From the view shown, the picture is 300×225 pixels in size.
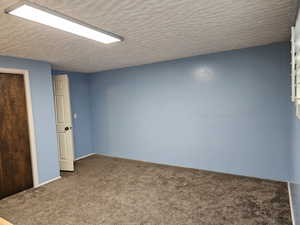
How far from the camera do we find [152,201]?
2.82 metres

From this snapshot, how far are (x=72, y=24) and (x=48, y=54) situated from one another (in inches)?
56.9

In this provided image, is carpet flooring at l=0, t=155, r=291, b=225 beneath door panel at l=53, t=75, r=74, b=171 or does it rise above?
beneath

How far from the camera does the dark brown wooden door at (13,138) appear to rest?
3.13 metres

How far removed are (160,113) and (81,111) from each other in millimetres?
2334

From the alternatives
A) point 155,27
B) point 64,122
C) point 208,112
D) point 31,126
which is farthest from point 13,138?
point 208,112

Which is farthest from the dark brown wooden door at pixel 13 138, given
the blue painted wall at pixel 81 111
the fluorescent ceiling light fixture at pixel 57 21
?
the fluorescent ceiling light fixture at pixel 57 21

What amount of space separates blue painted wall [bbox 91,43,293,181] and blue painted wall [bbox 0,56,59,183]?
1713mm

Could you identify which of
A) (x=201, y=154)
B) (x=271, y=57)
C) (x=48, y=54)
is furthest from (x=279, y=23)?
(x=48, y=54)

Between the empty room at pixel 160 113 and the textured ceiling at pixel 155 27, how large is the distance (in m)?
0.02

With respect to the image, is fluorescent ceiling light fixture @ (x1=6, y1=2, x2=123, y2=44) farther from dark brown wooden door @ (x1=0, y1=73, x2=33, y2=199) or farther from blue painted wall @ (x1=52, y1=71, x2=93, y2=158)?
blue painted wall @ (x1=52, y1=71, x2=93, y2=158)

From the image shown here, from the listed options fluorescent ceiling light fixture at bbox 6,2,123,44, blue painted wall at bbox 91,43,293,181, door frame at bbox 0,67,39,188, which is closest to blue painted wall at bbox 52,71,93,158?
blue painted wall at bbox 91,43,293,181

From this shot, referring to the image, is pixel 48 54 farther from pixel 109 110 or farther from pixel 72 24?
pixel 109 110

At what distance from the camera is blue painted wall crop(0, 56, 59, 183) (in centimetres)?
340

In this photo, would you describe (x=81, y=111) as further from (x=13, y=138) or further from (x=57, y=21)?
(x=57, y=21)
